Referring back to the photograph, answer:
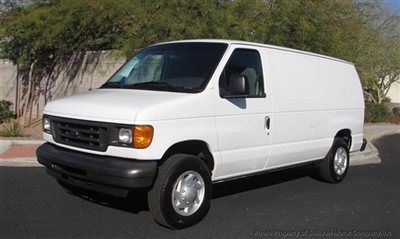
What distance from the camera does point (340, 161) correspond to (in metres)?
8.65

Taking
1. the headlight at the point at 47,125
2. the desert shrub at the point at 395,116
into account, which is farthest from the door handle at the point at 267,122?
the desert shrub at the point at 395,116

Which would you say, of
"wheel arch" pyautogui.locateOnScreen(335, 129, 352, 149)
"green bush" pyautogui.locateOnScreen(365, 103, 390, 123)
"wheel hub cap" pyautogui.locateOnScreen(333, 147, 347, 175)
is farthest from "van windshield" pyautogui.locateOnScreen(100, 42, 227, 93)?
"green bush" pyautogui.locateOnScreen(365, 103, 390, 123)

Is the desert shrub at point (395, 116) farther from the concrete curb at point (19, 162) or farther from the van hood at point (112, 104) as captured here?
the van hood at point (112, 104)

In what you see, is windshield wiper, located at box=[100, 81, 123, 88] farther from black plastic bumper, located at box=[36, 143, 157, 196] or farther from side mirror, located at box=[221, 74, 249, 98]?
side mirror, located at box=[221, 74, 249, 98]

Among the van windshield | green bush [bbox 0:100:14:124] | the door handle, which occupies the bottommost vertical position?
green bush [bbox 0:100:14:124]

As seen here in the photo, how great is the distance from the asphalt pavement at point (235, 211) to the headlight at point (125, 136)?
98 cm

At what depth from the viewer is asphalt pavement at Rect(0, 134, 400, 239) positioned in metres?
5.63

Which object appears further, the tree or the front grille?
the tree

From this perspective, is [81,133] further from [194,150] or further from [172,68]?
[172,68]

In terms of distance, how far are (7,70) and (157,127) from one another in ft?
43.5

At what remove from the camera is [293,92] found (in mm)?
7234

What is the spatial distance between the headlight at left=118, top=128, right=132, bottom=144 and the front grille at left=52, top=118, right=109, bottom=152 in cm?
16

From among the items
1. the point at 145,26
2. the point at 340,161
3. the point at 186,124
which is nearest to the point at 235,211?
the point at 186,124

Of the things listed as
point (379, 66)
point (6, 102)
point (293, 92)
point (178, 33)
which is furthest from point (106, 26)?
point (379, 66)
